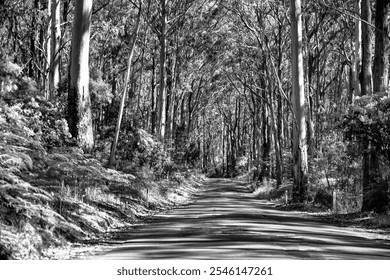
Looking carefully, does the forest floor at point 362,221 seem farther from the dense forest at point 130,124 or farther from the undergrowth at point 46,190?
the undergrowth at point 46,190

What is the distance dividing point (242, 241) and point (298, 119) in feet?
45.3

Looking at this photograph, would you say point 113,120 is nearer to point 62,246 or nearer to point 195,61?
point 195,61

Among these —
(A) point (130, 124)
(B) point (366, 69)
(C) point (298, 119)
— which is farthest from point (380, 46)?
(A) point (130, 124)

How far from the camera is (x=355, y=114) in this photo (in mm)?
16281

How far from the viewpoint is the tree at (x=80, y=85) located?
16.8 metres

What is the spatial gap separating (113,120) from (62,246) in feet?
74.1

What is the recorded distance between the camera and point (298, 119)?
2428 cm

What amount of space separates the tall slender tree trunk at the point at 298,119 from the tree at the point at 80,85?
Answer: 10215 mm

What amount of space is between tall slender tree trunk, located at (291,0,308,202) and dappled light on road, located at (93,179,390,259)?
769 cm

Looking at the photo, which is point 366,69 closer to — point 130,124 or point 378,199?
point 378,199

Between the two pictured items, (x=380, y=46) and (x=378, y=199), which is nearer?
(x=378, y=199)

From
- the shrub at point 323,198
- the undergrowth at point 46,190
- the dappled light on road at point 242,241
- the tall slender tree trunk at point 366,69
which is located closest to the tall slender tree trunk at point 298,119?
the shrub at point 323,198

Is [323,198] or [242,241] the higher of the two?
[323,198]
